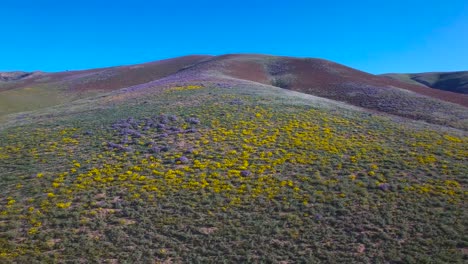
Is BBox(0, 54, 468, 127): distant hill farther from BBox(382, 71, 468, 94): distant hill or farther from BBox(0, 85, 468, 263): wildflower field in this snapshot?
BBox(382, 71, 468, 94): distant hill

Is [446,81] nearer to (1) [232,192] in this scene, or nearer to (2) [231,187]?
(2) [231,187]

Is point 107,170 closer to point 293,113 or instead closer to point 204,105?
point 204,105

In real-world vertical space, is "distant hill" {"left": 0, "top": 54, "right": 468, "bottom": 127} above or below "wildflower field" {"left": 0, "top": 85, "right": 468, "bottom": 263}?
above

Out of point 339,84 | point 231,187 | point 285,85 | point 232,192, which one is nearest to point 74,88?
point 285,85

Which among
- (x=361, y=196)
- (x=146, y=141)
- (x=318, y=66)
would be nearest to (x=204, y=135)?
(x=146, y=141)

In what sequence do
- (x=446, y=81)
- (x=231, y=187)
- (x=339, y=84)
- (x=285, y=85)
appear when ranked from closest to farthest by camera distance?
1. (x=231, y=187)
2. (x=339, y=84)
3. (x=285, y=85)
4. (x=446, y=81)

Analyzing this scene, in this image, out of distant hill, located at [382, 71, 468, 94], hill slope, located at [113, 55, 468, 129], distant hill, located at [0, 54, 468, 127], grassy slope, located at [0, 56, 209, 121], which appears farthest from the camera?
distant hill, located at [382, 71, 468, 94]

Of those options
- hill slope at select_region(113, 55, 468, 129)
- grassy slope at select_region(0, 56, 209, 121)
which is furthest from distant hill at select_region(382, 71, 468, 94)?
grassy slope at select_region(0, 56, 209, 121)

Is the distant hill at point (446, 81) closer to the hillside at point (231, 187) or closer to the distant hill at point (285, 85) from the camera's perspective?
the distant hill at point (285, 85)
